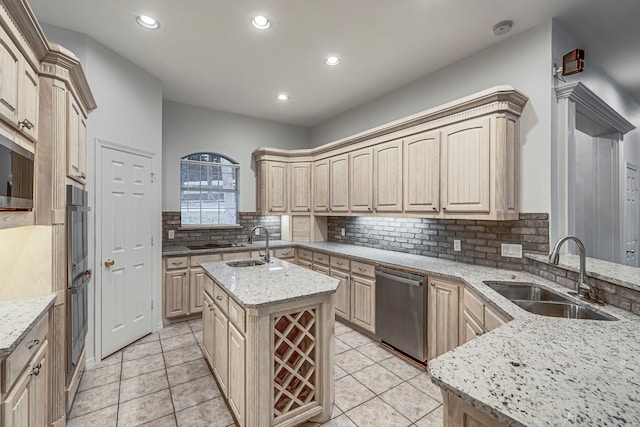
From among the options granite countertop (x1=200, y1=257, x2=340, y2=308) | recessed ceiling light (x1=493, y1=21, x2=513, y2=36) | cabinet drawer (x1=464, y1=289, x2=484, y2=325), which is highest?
recessed ceiling light (x1=493, y1=21, x2=513, y2=36)

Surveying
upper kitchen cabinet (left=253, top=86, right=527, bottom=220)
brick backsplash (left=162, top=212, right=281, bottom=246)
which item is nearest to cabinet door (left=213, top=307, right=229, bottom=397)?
upper kitchen cabinet (left=253, top=86, right=527, bottom=220)

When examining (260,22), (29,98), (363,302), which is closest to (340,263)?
(363,302)

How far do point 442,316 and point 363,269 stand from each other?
3.37 feet

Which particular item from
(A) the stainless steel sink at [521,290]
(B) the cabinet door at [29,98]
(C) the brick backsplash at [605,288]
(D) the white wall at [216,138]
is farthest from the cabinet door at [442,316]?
(D) the white wall at [216,138]

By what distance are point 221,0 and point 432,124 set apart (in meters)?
2.14

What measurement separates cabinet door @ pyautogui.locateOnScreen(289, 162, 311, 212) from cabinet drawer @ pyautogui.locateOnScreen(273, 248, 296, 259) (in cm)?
70

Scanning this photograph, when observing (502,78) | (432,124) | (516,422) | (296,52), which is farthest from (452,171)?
(516,422)

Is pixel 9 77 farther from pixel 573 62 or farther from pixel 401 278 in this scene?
pixel 573 62

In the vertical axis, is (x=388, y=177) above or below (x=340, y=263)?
above

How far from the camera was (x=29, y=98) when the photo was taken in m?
1.66

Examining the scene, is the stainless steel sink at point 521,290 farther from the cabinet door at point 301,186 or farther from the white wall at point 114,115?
the white wall at point 114,115

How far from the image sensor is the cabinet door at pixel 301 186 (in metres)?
4.73

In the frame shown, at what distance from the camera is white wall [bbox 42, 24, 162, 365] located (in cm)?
267

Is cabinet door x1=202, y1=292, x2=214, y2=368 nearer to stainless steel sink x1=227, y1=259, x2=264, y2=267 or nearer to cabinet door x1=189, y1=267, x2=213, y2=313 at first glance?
stainless steel sink x1=227, y1=259, x2=264, y2=267
